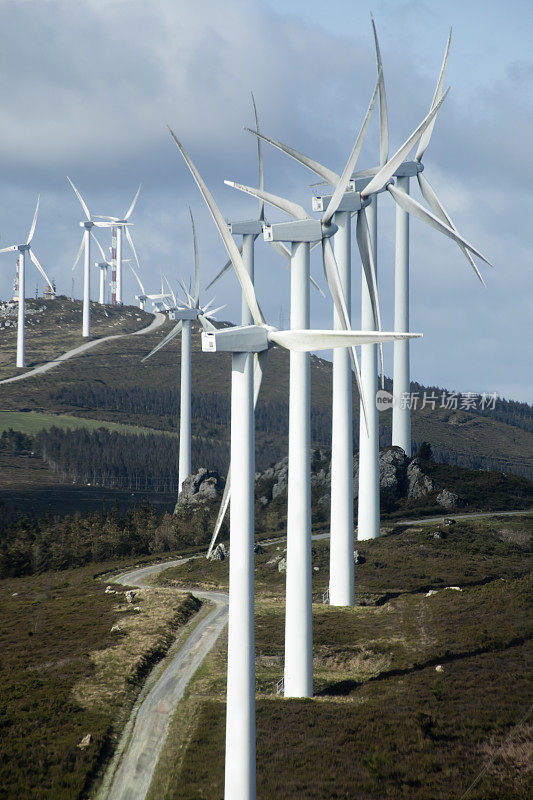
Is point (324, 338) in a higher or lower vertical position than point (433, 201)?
lower

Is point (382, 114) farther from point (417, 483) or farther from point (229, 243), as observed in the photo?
point (417, 483)

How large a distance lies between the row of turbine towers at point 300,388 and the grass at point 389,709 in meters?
3.43

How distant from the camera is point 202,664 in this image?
4912 centimetres

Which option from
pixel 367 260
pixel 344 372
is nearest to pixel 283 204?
pixel 367 260

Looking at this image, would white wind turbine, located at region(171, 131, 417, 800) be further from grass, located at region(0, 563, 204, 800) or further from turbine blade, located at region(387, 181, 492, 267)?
turbine blade, located at region(387, 181, 492, 267)

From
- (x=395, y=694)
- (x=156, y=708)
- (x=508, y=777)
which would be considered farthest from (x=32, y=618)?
(x=508, y=777)

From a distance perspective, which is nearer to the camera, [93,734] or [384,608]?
[93,734]

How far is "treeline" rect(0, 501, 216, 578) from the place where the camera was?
343ft

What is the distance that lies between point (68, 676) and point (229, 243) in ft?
102

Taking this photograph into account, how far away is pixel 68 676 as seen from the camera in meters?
47.2

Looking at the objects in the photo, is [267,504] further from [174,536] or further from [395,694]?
[395,694]

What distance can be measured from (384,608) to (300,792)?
30.9 metres

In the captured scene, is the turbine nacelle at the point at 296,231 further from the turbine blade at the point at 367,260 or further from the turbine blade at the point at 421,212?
the turbine blade at the point at 421,212

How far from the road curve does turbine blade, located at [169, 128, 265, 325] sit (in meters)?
20.7
